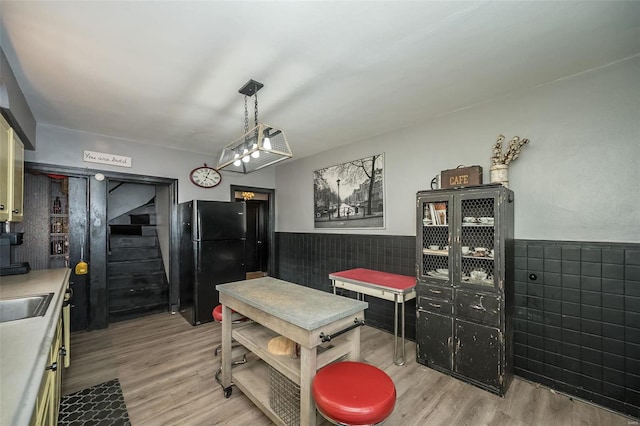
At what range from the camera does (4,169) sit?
2141 mm

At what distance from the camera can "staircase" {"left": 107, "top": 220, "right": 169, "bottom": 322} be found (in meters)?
4.20

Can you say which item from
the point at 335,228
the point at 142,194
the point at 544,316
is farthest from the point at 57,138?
the point at 544,316

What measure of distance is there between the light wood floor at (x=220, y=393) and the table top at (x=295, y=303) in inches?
35.8

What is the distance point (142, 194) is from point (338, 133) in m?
3.83

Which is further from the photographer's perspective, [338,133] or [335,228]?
[335,228]

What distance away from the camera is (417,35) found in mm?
1798

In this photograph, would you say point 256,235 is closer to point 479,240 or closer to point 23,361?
point 479,240

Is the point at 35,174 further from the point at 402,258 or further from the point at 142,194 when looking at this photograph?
the point at 402,258

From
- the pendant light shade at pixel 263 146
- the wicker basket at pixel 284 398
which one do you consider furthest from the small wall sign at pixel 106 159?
the wicker basket at pixel 284 398

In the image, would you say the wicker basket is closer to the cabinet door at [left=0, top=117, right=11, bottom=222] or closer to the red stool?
the red stool

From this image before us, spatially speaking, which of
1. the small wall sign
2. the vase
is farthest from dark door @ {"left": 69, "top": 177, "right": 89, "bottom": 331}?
the vase

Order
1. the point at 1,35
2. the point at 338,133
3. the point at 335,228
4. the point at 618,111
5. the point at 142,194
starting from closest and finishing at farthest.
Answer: the point at 1,35 → the point at 618,111 → the point at 338,133 → the point at 335,228 → the point at 142,194

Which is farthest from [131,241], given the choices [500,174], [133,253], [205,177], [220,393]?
[500,174]

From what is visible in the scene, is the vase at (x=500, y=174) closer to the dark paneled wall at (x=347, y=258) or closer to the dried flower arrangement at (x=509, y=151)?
the dried flower arrangement at (x=509, y=151)
